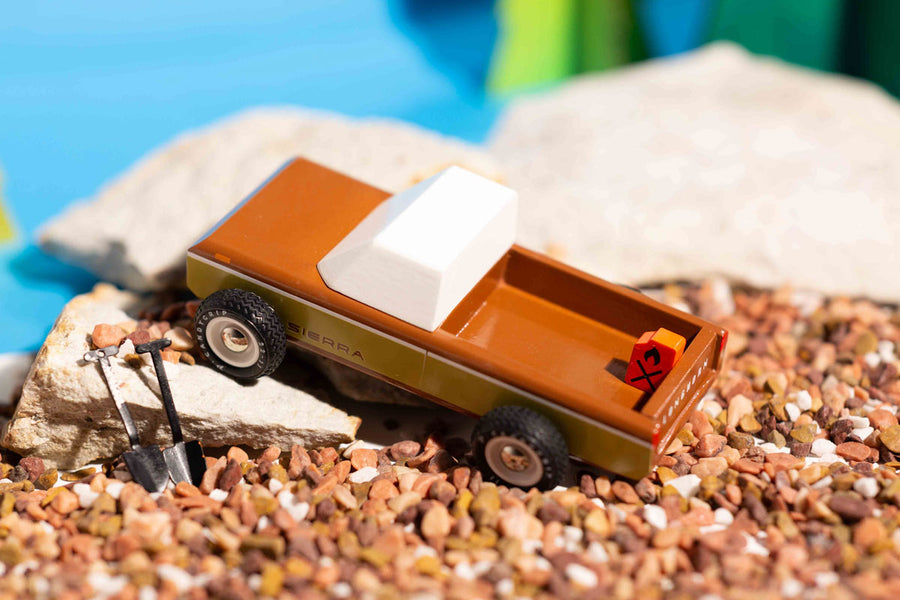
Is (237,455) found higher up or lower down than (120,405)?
lower down

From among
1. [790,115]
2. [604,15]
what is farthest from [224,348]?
[604,15]

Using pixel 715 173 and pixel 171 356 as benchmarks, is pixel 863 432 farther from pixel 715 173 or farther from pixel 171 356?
pixel 171 356

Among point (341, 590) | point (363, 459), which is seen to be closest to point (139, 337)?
point (363, 459)

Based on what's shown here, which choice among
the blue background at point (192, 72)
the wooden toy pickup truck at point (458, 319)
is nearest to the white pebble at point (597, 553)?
the wooden toy pickup truck at point (458, 319)

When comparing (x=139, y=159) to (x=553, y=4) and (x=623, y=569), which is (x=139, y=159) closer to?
(x=553, y=4)

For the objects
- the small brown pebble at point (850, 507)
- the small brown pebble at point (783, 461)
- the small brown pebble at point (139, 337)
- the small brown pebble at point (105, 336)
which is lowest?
the small brown pebble at point (783, 461)

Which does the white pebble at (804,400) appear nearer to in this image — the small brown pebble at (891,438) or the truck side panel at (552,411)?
the small brown pebble at (891,438)

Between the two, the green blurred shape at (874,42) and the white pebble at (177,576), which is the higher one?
the green blurred shape at (874,42)

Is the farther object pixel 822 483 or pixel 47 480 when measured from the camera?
pixel 47 480
